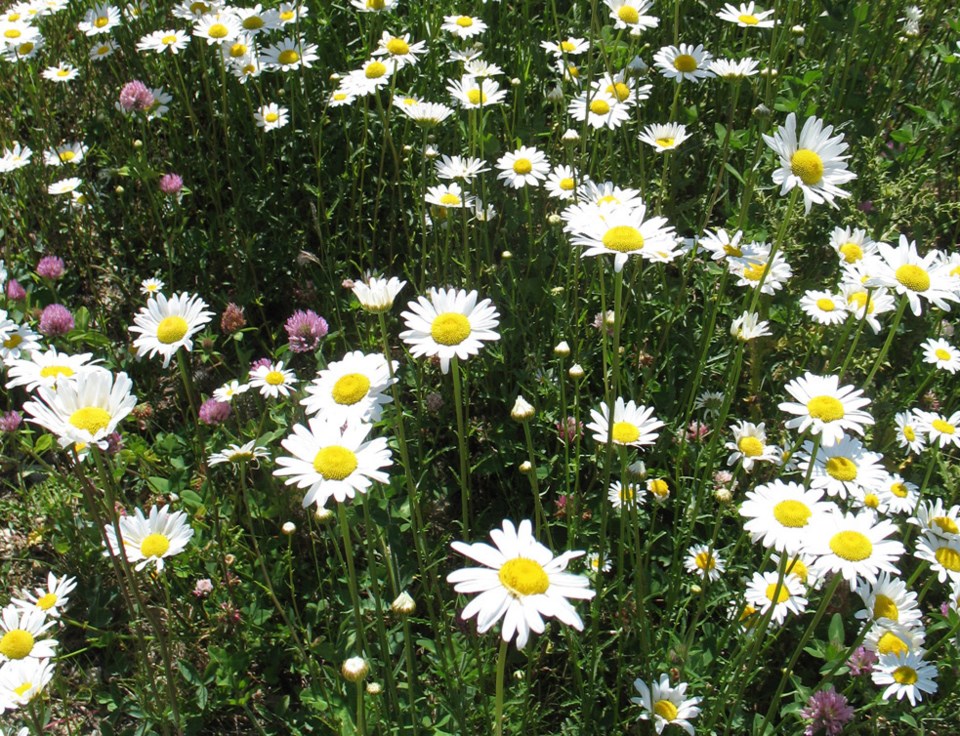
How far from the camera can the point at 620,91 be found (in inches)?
131

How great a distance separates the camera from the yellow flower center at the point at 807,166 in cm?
213

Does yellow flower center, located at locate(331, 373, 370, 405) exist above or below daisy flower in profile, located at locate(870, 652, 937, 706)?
→ above

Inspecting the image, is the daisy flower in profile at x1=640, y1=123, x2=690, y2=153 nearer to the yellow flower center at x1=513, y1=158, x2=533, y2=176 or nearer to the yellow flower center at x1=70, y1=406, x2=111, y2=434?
the yellow flower center at x1=513, y1=158, x2=533, y2=176

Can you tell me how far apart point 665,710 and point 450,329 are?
3.72 ft

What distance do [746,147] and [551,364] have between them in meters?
1.27

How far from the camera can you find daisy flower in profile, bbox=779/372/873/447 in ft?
6.70

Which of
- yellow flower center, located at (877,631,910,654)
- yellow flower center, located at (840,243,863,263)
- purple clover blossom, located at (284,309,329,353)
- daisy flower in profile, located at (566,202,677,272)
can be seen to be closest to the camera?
daisy flower in profile, located at (566,202,677,272)

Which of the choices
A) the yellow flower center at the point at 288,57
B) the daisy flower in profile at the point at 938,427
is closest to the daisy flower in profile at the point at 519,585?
the daisy flower in profile at the point at 938,427

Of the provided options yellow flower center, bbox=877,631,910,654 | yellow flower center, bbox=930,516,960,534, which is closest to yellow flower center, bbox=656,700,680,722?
yellow flower center, bbox=877,631,910,654

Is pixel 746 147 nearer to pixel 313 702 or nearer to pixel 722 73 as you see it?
pixel 722 73

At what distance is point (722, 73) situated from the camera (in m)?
3.05

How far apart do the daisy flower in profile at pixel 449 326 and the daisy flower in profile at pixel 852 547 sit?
85 centimetres

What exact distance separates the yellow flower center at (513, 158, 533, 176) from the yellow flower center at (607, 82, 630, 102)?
461 mm

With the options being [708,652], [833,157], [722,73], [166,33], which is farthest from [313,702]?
[166,33]
